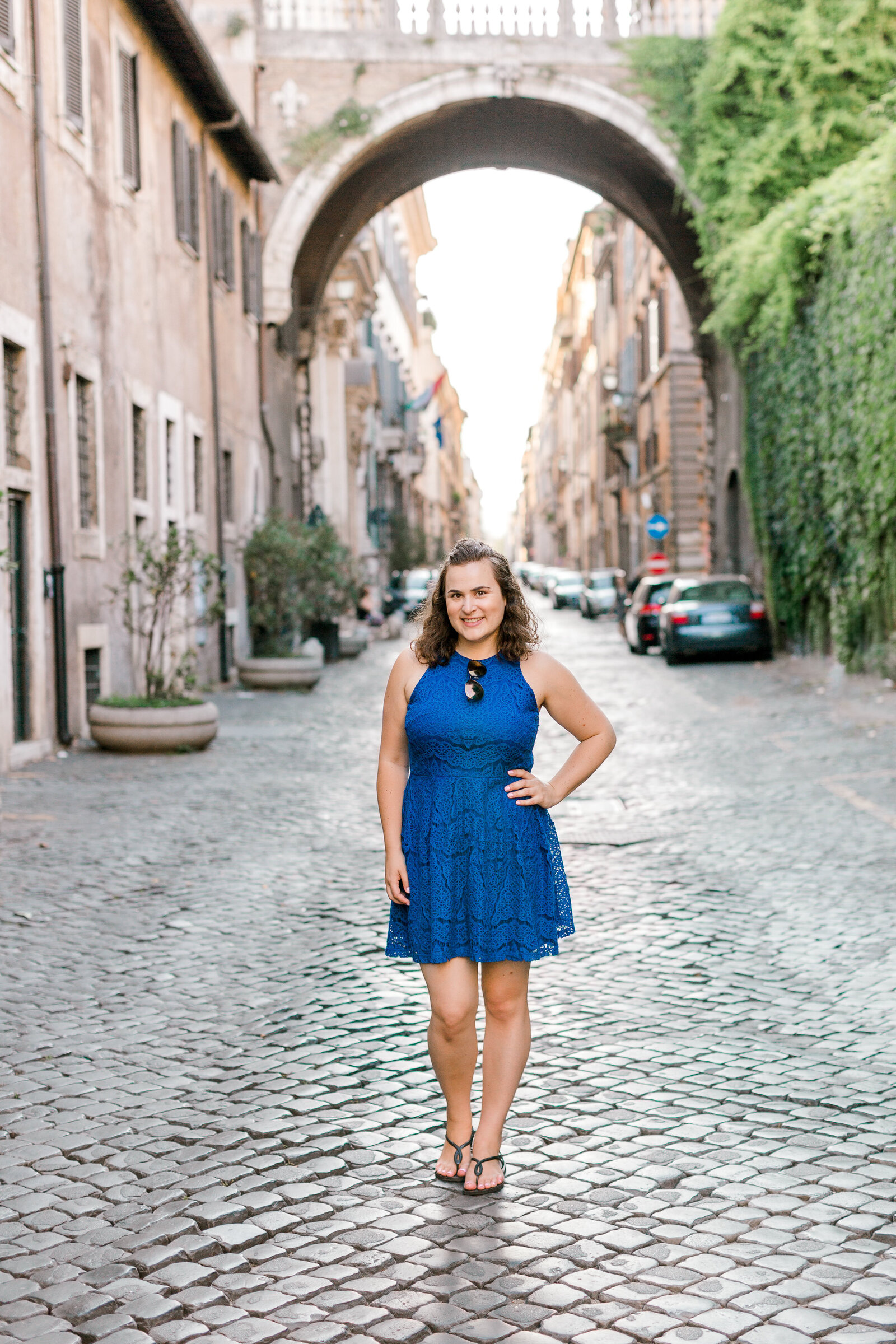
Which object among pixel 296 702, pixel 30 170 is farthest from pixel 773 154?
pixel 30 170

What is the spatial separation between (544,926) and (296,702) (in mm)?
15842

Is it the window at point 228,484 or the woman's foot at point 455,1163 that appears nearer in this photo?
the woman's foot at point 455,1163

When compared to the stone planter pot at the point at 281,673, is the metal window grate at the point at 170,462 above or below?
above

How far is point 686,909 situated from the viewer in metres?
7.10

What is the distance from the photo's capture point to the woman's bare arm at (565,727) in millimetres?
3805

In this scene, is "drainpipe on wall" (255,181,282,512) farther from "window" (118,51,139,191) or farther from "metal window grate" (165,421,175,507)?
"window" (118,51,139,191)

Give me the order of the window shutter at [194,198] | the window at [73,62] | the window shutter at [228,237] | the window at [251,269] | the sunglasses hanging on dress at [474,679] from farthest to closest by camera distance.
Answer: the window at [251,269]
the window shutter at [228,237]
the window shutter at [194,198]
the window at [73,62]
the sunglasses hanging on dress at [474,679]

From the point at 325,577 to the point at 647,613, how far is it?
7.17 metres

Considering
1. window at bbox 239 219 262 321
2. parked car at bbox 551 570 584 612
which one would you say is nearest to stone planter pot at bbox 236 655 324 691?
window at bbox 239 219 262 321

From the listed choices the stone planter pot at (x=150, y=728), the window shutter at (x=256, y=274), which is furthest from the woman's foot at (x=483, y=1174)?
the window shutter at (x=256, y=274)

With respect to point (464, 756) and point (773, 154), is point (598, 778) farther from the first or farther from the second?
point (773, 154)

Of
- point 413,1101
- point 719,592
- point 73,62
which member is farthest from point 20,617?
point 719,592

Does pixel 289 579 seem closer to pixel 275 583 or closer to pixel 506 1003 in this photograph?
pixel 275 583

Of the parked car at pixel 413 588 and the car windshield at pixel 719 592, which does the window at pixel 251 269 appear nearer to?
the car windshield at pixel 719 592
